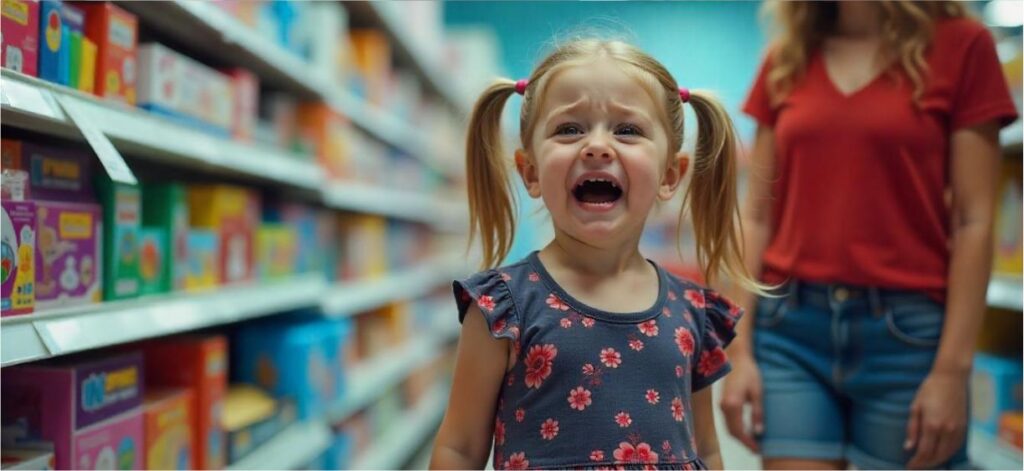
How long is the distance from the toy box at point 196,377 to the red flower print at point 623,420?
0.99 m

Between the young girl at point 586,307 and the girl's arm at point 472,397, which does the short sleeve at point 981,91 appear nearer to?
the young girl at point 586,307

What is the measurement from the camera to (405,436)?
3193 millimetres

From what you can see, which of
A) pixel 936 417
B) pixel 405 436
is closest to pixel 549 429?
pixel 936 417

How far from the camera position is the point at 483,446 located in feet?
3.32

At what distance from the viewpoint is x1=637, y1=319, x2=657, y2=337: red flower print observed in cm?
98

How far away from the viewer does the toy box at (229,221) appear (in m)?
1.76

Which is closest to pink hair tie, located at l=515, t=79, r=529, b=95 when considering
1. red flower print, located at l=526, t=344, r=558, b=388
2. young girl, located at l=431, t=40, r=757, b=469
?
young girl, located at l=431, t=40, r=757, b=469

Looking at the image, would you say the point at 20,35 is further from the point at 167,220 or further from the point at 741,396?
the point at 741,396

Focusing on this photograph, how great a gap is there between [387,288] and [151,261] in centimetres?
167

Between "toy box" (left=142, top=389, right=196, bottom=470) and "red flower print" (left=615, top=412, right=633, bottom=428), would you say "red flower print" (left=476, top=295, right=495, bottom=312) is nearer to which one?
"red flower print" (left=615, top=412, right=633, bottom=428)

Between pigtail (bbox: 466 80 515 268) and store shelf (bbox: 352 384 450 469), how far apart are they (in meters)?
1.79

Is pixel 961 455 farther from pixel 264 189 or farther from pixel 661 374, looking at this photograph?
pixel 264 189

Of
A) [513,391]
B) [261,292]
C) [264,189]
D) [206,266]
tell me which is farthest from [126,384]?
[264,189]

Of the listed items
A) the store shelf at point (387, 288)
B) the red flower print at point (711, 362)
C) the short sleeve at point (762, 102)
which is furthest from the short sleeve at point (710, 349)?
the store shelf at point (387, 288)
